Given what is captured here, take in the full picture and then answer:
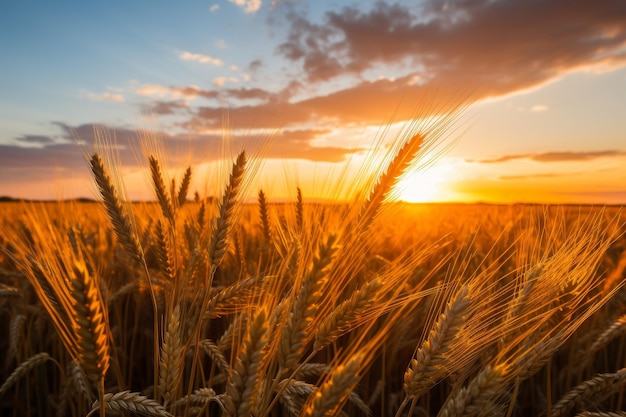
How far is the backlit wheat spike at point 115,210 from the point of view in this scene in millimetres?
1742

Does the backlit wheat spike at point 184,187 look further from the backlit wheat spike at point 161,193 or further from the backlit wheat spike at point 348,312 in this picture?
the backlit wheat spike at point 348,312

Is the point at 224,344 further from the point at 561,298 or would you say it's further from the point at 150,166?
the point at 561,298

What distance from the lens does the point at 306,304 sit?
3.86 feet

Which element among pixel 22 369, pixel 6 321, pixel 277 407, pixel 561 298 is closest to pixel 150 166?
pixel 22 369

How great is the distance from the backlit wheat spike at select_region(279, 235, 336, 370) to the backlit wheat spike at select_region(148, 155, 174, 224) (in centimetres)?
108

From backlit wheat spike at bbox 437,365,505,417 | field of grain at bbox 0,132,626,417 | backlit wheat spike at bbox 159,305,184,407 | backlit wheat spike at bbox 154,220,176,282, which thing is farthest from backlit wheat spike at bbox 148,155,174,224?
backlit wheat spike at bbox 437,365,505,417

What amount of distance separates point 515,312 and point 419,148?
72cm

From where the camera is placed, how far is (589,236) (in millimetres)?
2062

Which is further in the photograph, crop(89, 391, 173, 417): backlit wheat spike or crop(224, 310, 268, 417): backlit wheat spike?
crop(89, 391, 173, 417): backlit wheat spike

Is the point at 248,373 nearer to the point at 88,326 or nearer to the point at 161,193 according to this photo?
the point at 88,326

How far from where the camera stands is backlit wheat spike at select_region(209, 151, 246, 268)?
1.63 metres

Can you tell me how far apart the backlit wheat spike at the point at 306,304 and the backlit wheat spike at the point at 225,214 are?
1.68 feet

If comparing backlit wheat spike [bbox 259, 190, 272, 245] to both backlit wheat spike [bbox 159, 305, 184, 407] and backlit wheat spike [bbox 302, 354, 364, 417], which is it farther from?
backlit wheat spike [bbox 302, 354, 364, 417]

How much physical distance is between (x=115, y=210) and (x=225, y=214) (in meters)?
0.46
